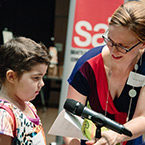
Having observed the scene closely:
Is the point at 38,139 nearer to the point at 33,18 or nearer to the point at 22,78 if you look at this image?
the point at 22,78

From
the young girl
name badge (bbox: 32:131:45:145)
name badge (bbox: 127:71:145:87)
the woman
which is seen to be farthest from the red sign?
name badge (bbox: 32:131:45:145)

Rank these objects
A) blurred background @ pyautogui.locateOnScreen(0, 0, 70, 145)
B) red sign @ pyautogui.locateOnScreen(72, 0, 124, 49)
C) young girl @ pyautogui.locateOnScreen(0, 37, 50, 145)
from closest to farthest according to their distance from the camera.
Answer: young girl @ pyautogui.locateOnScreen(0, 37, 50, 145), red sign @ pyautogui.locateOnScreen(72, 0, 124, 49), blurred background @ pyautogui.locateOnScreen(0, 0, 70, 145)

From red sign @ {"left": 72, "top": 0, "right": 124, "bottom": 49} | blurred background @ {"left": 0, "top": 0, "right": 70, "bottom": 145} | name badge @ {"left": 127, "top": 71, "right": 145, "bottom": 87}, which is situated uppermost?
red sign @ {"left": 72, "top": 0, "right": 124, "bottom": 49}

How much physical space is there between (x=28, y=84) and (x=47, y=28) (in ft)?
14.9

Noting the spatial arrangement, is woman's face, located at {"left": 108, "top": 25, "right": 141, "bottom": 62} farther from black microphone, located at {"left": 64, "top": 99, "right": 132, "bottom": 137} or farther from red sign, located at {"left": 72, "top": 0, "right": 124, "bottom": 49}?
red sign, located at {"left": 72, "top": 0, "right": 124, "bottom": 49}

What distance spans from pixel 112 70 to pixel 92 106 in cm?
23

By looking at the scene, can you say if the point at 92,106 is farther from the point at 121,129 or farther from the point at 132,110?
the point at 121,129

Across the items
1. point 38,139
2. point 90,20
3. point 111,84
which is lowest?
point 38,139

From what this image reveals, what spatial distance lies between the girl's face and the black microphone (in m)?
0.24

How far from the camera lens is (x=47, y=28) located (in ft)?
18.6

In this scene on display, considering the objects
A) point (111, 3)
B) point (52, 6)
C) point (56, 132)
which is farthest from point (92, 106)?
point (52, 6)

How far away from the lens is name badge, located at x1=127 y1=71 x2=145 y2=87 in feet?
4.65

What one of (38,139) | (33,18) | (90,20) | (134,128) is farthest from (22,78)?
(33,18)

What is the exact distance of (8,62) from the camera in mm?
1231
